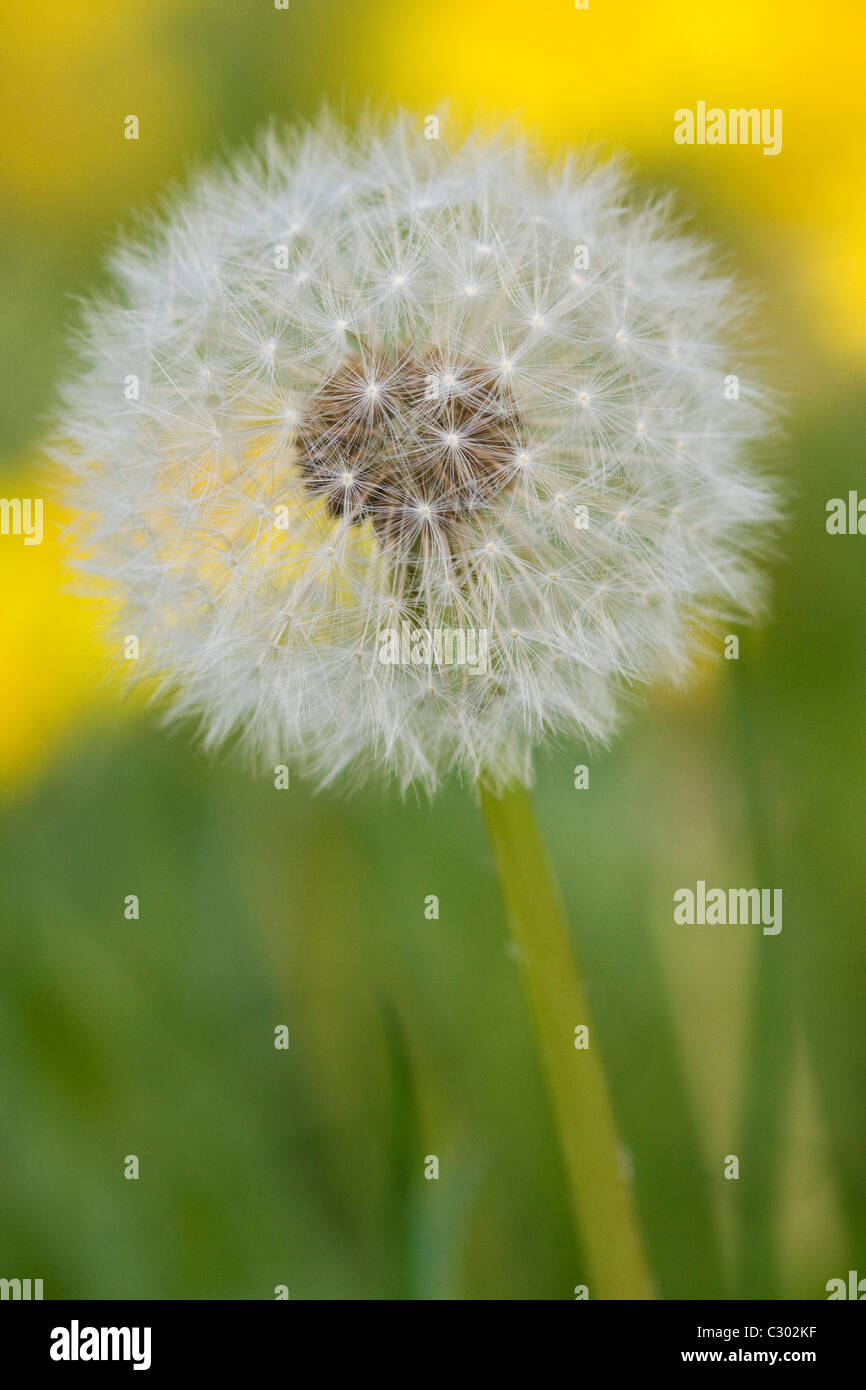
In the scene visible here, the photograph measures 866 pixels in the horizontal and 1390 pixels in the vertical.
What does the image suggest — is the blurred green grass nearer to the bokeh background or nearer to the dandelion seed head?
the bokeh background

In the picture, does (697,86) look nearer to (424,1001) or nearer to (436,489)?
(436,489)

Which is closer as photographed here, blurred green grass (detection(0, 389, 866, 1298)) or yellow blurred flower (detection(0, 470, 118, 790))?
blurred green grass (detection(0, 389, 866, 1298))

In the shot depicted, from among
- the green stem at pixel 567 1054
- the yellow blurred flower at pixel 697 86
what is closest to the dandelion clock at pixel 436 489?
the green stem at pixel 567 1054

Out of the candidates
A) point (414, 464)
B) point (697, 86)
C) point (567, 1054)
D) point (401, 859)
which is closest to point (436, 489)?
point (414, 464)

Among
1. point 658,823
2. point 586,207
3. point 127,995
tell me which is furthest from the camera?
point 658,823

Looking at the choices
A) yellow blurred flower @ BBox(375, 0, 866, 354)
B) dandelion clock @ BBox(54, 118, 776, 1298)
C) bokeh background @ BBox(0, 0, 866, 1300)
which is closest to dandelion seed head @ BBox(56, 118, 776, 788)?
dandelion clock @ BBox(54, 118, 776, 1298)

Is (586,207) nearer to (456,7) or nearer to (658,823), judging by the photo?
(456,7)
